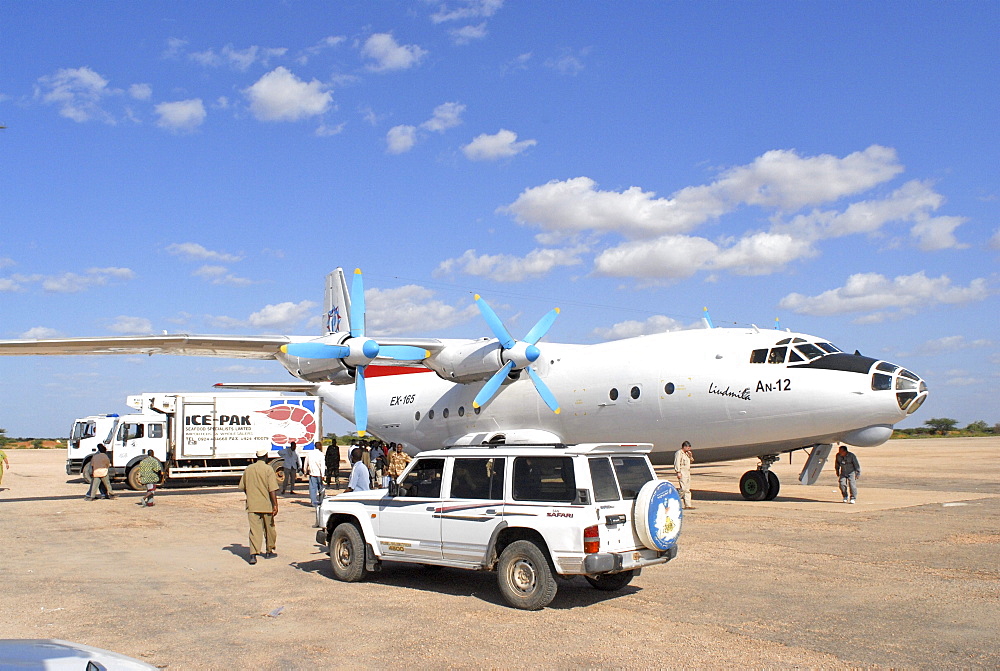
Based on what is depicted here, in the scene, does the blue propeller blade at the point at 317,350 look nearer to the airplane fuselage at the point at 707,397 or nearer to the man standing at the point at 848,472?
the airplane fuselage at the point at 707,397

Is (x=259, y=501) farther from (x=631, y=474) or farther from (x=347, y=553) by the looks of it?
(x=631, y=474)

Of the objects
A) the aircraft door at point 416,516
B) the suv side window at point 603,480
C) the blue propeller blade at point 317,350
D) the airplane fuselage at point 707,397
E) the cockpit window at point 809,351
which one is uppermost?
the blue propeller blade at point 317,350

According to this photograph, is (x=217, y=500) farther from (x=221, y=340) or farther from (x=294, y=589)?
(x=294, y=589)

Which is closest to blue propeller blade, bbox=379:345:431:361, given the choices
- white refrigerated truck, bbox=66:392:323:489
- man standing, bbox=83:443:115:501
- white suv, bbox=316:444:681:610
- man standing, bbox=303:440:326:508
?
man standing, bbox=303:440:326:508

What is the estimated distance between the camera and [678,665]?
6.25 meters

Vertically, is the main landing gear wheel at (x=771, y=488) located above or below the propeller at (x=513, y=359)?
below

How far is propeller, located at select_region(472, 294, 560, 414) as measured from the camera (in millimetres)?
20078

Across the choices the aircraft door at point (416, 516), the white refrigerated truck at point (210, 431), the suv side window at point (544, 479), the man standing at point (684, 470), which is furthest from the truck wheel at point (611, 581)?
the white refrigerated truck at point (210, 431)

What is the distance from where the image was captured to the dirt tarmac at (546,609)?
664cm

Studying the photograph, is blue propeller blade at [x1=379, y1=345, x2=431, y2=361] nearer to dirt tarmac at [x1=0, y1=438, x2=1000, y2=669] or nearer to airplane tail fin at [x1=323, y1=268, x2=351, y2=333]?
airplane tail fin at [x1=323, y1=268, x2=351, y2=333]

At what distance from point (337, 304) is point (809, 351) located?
14.5 metres

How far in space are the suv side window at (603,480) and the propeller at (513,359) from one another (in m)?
11.4

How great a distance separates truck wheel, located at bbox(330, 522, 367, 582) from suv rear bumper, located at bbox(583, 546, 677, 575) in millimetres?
3340

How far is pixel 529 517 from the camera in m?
8.27
